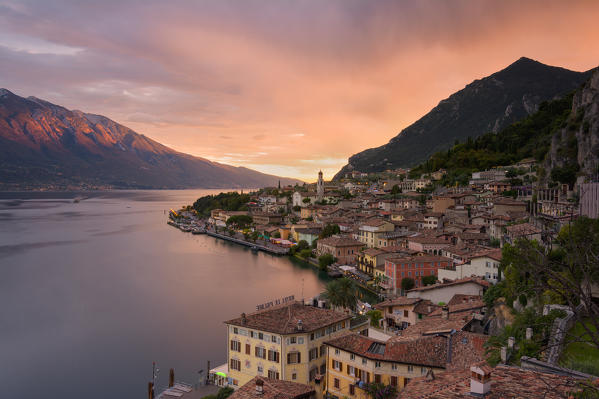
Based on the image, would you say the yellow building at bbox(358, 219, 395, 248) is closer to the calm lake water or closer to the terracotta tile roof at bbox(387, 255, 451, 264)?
the calm lake water

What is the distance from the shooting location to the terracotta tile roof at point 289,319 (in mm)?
12992

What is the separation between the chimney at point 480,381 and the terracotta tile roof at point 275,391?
5.22 meters

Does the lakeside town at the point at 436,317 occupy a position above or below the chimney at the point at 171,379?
above

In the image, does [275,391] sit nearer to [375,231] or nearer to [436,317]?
[436,317]

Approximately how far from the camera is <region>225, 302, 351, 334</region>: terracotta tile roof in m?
13.0

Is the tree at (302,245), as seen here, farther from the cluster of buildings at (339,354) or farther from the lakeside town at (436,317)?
the cluster of buildings at (339,354)

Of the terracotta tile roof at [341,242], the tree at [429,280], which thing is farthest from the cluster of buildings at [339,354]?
the terracotta tile roof at [341,242]

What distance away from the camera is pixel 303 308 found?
14.6 meters

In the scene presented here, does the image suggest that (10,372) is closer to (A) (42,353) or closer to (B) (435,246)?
(A) (42,353)

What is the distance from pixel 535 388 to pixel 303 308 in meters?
9.99

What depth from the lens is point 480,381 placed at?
209 inches

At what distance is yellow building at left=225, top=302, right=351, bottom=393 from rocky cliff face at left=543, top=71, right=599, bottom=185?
19442 mm

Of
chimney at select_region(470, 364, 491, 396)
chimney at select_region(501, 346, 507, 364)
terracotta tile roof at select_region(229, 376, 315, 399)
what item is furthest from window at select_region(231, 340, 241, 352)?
chimney at select_region(470, 364, 491, 396)

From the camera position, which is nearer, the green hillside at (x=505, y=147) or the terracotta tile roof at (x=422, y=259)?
the terracotta tile roof at (x=422, y=259)
